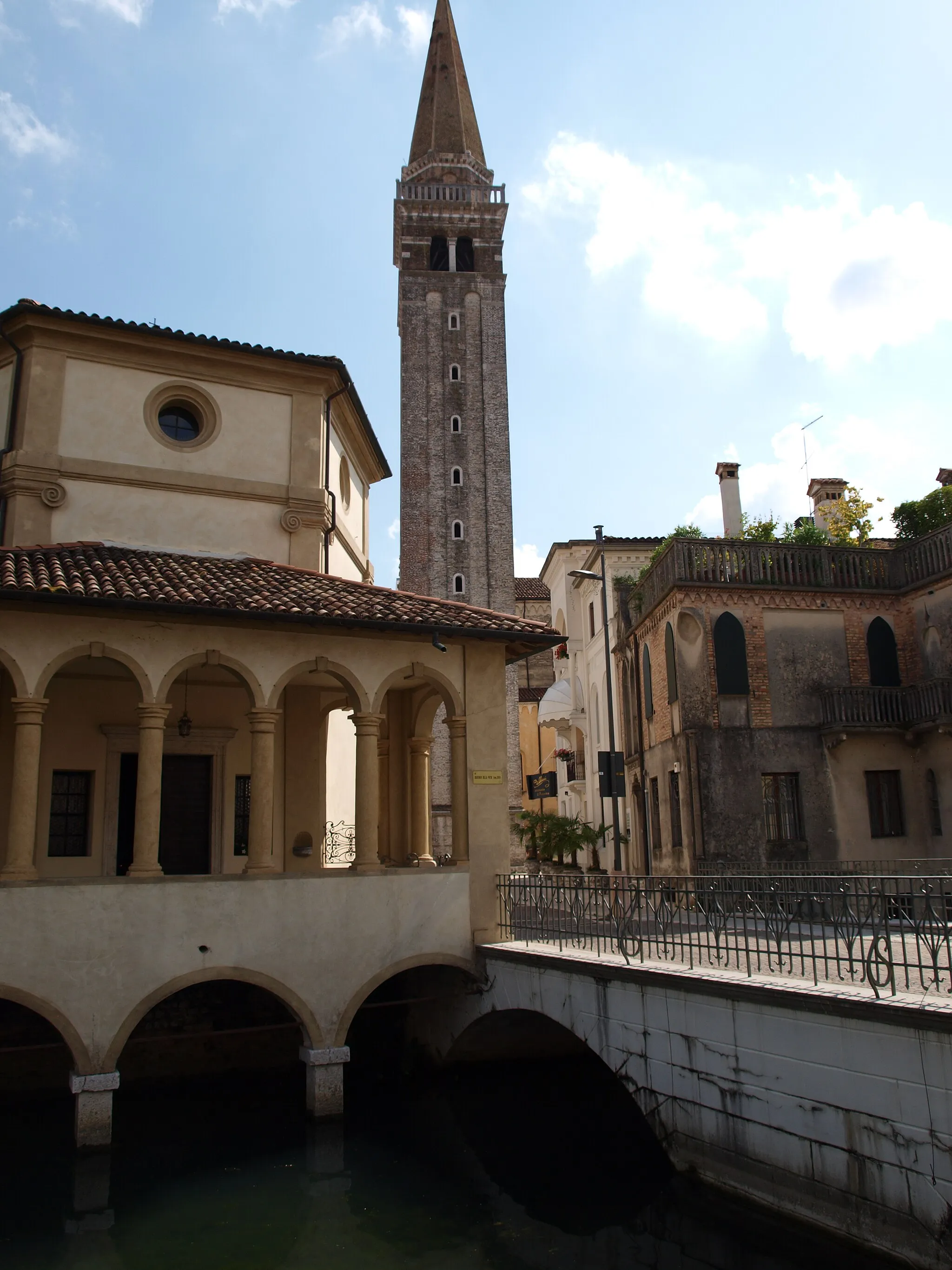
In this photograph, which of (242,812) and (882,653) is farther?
(882,653)

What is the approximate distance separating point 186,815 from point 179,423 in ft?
23.9

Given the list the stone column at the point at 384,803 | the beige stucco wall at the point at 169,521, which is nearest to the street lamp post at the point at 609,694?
the stone column at the point at 384,803

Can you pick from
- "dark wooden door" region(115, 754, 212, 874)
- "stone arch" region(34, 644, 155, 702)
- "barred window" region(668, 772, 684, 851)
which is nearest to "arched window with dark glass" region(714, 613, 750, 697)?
"barred window" region(668, 772, 684, 851)

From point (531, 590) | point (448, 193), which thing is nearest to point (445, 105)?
point (448, 193)

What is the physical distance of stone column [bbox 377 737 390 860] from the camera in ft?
63.2

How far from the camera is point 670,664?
22797mm

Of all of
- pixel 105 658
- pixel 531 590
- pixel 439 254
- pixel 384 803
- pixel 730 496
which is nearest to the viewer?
pixel 105 658

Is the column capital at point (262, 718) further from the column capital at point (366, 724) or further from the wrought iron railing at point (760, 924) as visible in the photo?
the wrought iron railing at point (760, 924)

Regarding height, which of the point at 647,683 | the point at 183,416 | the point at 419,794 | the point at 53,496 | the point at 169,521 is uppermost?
the point at 183,416

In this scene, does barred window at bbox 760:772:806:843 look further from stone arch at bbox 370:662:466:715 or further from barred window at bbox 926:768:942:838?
stone arch at bbox 370:662:466:715

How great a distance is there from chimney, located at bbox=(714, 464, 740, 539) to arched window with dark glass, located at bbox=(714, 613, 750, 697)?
8052mm

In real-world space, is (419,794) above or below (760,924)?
above

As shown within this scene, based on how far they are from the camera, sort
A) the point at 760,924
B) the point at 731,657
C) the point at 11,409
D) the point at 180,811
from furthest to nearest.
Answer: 1. the point at 731,657
2. the point at 11,409
3. the point at 180,811
4. the point at 760,924

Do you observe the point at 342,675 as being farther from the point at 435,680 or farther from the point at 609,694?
the point at 609,694
